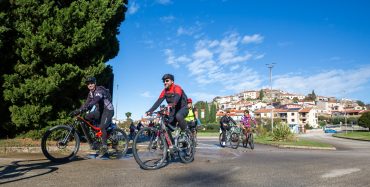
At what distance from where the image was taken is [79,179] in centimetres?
496

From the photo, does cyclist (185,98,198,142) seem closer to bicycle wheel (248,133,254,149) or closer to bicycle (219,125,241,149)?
bicycle (219,125,241,149)

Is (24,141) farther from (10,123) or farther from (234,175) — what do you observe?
(234,175)

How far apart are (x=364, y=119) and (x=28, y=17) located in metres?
67.0

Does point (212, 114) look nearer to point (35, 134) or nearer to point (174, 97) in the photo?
point (35, 134)

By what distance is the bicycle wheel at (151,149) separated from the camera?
610 cm

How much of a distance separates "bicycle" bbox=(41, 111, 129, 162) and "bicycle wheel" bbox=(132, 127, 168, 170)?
1488mm

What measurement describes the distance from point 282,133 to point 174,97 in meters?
13.8

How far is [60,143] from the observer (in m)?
6.86

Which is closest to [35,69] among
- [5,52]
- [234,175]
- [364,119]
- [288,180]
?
[5,52]

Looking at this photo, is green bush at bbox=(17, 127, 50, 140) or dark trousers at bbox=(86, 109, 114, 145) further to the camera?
green bush at bbox=(17, 127, 50, 140)

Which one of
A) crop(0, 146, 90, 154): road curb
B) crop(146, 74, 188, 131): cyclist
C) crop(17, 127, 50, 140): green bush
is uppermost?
crop(146, 74, 188, 131): cyclist

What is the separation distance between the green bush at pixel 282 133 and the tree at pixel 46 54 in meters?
12.4

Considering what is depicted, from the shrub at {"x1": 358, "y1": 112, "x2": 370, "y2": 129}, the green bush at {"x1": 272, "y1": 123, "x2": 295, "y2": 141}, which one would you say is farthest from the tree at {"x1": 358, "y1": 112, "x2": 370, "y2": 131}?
the green bush at {"x1": 272, "y1": 123, "x2": 295, "y2": 141}

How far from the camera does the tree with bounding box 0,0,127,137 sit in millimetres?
9422
